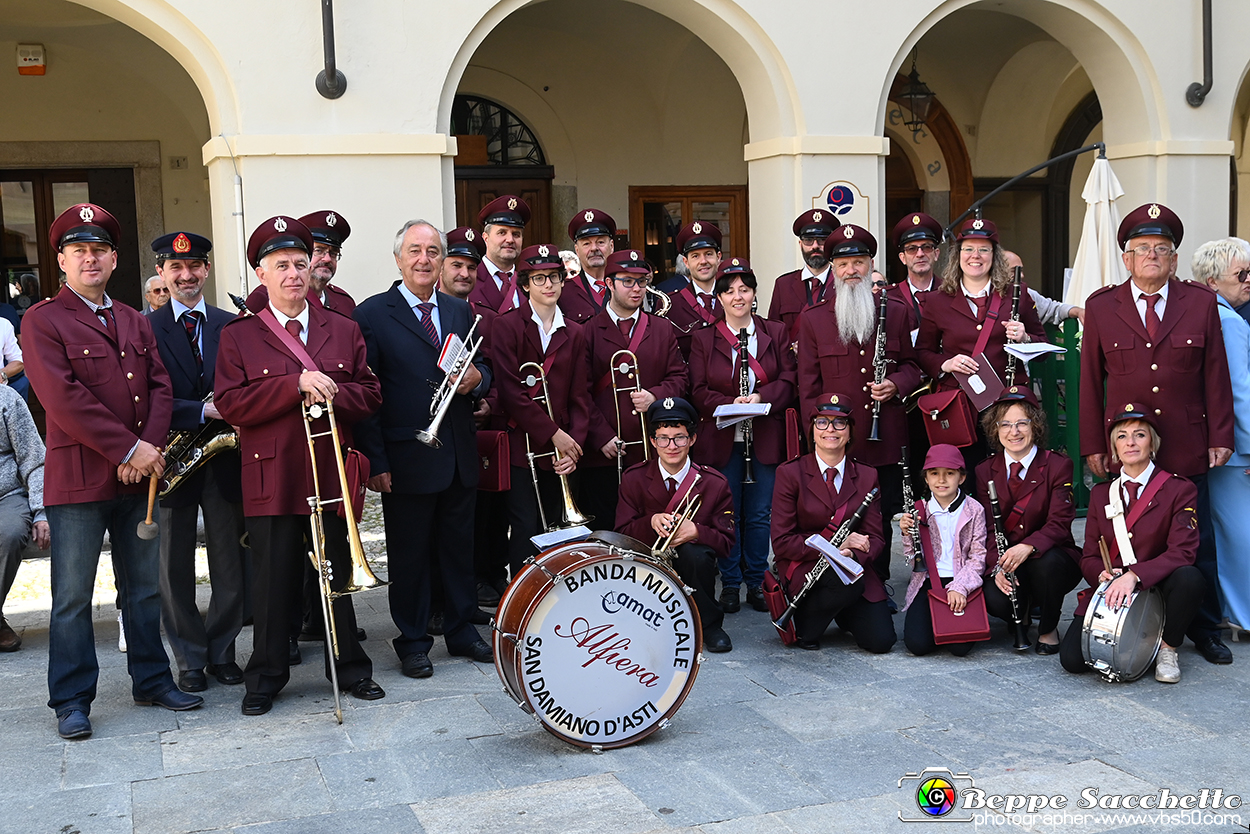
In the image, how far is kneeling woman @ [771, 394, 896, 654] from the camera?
19.6 ft

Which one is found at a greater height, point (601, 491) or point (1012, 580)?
point (601, 491)

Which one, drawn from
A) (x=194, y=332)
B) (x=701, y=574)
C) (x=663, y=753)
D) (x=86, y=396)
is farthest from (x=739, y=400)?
(x=86, y=396)

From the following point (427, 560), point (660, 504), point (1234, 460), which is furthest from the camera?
point (660, 504)

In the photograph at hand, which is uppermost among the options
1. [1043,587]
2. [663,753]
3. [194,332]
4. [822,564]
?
[194,332]

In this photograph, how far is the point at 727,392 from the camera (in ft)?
22.3

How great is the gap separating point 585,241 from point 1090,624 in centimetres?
350

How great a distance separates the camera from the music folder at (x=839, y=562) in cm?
589

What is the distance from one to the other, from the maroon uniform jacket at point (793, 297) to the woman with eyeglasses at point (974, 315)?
2.98ft

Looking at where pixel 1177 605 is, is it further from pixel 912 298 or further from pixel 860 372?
pixel 912 298

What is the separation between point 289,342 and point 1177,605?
392 cm

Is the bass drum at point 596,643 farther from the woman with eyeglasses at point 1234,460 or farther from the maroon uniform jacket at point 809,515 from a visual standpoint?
the woman with eyeglasses at point 1234,460

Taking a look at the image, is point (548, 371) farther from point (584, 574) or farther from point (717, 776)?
point (717, 776)

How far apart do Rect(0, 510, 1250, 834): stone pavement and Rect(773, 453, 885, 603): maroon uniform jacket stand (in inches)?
17.1

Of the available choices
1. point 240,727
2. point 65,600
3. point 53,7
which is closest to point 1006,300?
point 240,727
